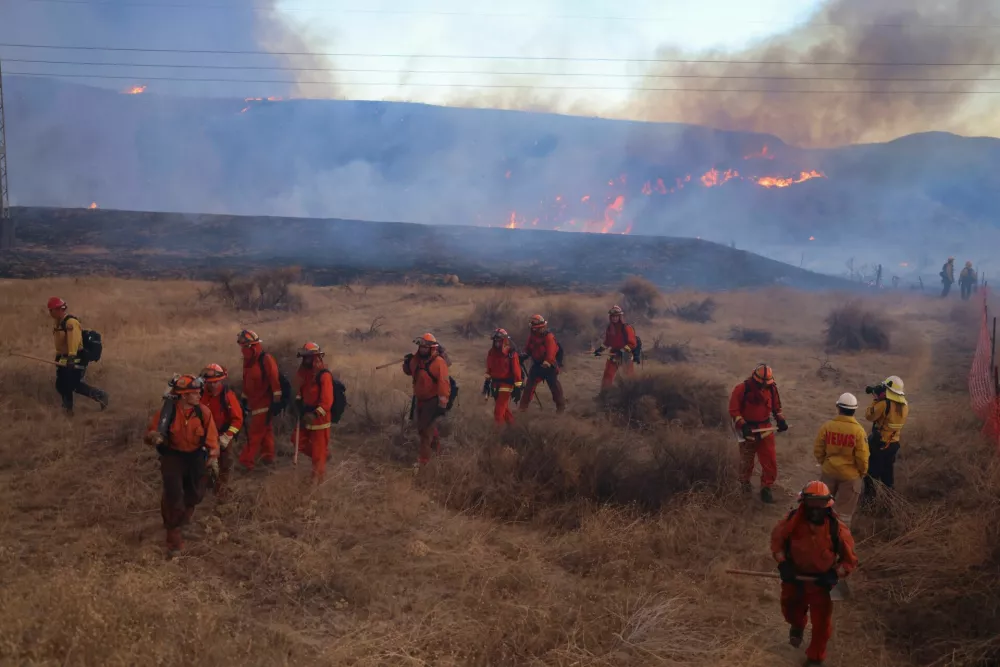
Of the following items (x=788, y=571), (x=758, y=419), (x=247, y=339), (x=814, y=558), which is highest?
(x=247, y=339)

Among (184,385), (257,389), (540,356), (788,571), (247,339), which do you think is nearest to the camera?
(788,571)

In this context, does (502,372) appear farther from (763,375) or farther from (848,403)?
(848,403)

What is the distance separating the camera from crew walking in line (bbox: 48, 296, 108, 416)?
8.48 meters

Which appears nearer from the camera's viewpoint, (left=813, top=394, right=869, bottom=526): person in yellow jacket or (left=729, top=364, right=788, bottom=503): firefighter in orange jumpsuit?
(left=813, top=394, right=869, bottom=526): person in yellow jacket

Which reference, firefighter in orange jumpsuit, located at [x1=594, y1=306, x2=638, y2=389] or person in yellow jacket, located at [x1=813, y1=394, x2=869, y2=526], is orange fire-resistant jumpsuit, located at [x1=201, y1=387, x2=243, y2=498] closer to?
person in yellow jacket, located at [x1=813, y1=394, x2=869, y2=526]

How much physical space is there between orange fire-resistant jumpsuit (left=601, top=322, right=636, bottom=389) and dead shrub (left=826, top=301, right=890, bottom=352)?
28.0 ft

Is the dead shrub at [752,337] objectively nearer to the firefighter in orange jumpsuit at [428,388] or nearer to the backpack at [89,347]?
the firefighter in orange jumpsuit at [428,388]

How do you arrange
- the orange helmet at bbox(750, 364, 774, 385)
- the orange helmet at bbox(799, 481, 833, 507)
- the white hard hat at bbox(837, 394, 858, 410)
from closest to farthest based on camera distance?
the orange helmet at bbox(799, 481, 833, 507) < the white hard hat at bbox(837, 394, 858, 410) < the orange helmet at bbox(750, 364, 774, 385)

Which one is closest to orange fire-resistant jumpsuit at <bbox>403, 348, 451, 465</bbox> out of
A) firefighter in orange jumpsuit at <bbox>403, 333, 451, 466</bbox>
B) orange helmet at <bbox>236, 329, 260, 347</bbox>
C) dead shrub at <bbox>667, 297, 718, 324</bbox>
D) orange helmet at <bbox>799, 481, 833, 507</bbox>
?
firefighter in orange jumpsuit at <bbox>403, 333, 451, 466</bbox>

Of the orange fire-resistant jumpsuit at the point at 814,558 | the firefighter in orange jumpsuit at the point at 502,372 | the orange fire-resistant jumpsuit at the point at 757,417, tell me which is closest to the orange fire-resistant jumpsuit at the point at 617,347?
the firefighter in orange jumpsuit at the point at 502,372

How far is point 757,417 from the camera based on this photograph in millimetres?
6977

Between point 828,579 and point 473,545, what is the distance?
9.26 feet

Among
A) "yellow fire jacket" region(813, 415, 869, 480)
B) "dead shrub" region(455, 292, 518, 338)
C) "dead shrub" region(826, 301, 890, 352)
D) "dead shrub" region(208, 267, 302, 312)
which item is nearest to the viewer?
"yellow fire jacket" region(813, 415, 869, 480)

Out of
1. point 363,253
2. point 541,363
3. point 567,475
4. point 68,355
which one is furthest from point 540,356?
point 363,253
